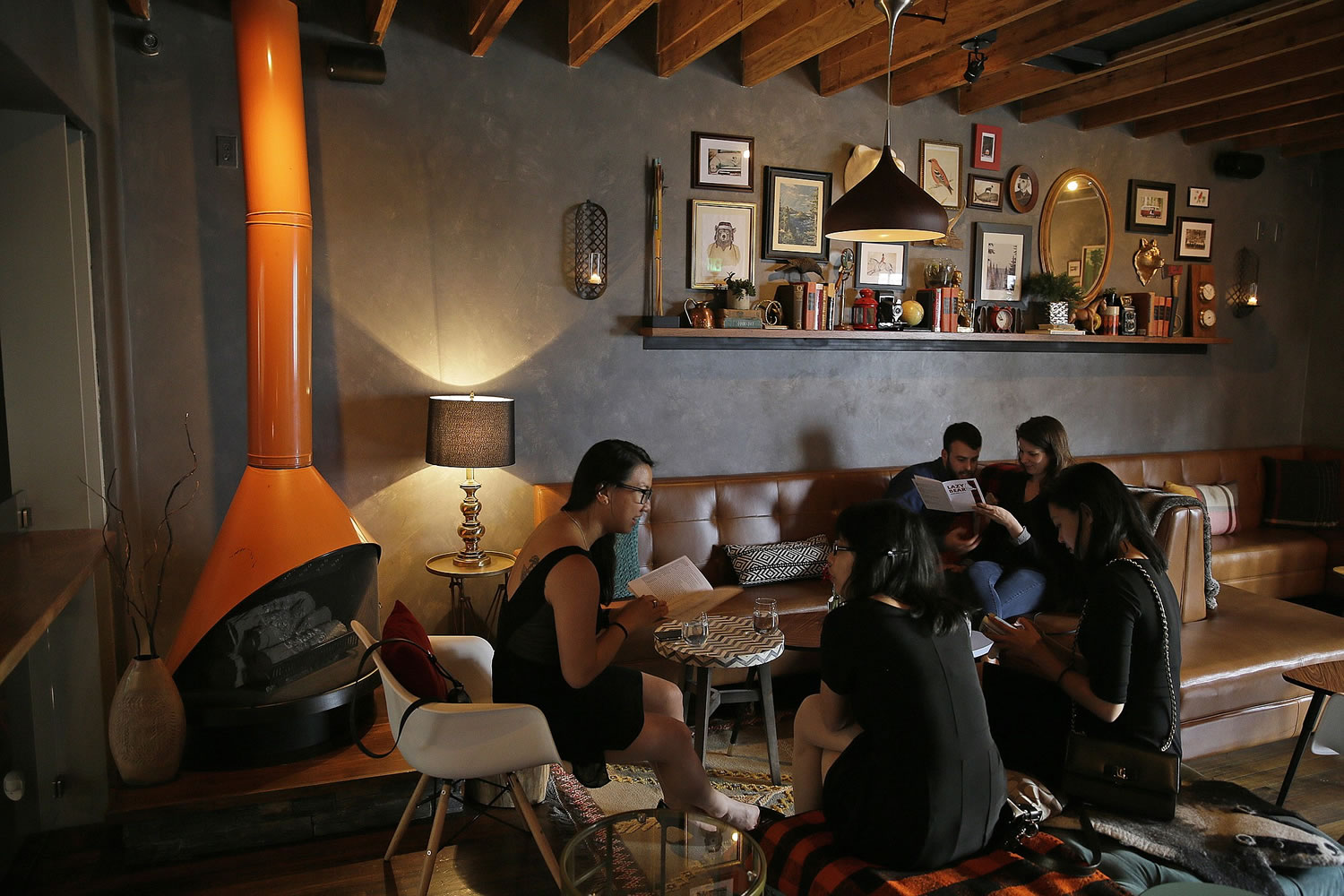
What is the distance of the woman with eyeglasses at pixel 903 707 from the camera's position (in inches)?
78.7

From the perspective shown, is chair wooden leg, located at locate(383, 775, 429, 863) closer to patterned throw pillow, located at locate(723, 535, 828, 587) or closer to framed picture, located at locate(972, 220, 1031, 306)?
patterned throw pillow, located at locate(723, 535, 828, 587)

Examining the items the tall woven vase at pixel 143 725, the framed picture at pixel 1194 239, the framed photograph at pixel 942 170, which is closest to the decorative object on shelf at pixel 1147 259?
the framed picture at pixel 1194 239

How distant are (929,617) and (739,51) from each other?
10.8ft

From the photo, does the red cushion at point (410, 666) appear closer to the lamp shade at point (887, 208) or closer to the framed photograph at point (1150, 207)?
the lamp shade at point (887, 208)

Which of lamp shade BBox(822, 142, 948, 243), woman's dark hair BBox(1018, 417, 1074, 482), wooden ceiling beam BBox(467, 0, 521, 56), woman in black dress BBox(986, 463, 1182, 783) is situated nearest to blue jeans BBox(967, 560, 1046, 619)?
woman's dark hair BBox(1018, 417, 1074, 482)

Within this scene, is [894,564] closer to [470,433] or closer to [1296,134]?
[470,433]

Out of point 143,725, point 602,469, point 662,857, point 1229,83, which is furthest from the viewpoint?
point 1229,83

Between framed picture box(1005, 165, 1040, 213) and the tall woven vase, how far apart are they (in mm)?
4757

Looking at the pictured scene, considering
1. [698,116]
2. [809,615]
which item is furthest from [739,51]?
[809,615]

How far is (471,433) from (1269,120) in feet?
16.3

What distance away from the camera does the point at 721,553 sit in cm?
436

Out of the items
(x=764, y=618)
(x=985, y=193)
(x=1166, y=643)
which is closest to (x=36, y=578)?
(x=764, y=618)

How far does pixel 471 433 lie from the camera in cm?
366

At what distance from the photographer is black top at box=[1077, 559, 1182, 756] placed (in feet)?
7.69
